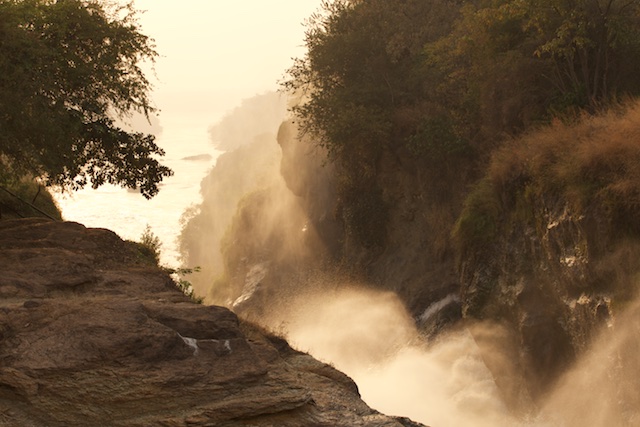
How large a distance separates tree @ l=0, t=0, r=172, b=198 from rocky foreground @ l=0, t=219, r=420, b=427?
384cm

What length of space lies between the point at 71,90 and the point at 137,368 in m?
8.38

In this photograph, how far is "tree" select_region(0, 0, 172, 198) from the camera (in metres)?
13.5

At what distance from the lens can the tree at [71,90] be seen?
13.5 m

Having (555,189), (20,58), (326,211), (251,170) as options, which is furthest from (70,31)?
(251,170)

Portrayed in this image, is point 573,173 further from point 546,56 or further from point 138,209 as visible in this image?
point 138,209

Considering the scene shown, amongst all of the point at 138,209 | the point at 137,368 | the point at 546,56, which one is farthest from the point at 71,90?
the point at 138,209

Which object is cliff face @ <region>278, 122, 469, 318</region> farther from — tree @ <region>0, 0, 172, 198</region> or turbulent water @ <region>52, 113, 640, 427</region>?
tree @ <region>0, 0, 172, 198</region>

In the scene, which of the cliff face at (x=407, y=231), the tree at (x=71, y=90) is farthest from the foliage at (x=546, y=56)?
the tree at (x=71, y=90)

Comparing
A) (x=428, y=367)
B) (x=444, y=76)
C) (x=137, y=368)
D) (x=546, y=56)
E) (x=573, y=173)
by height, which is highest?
(x=444, y=76)

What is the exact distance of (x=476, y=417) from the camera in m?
20.1

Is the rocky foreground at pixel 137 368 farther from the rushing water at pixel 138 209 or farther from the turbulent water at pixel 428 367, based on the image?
the rushing water at pixel 138 209

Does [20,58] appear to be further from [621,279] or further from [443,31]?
[443,31]

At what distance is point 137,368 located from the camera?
26.9 feet

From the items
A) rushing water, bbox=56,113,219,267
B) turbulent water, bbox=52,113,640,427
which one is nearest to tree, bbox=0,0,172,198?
turbulent water, bbox=52,113,640,427
